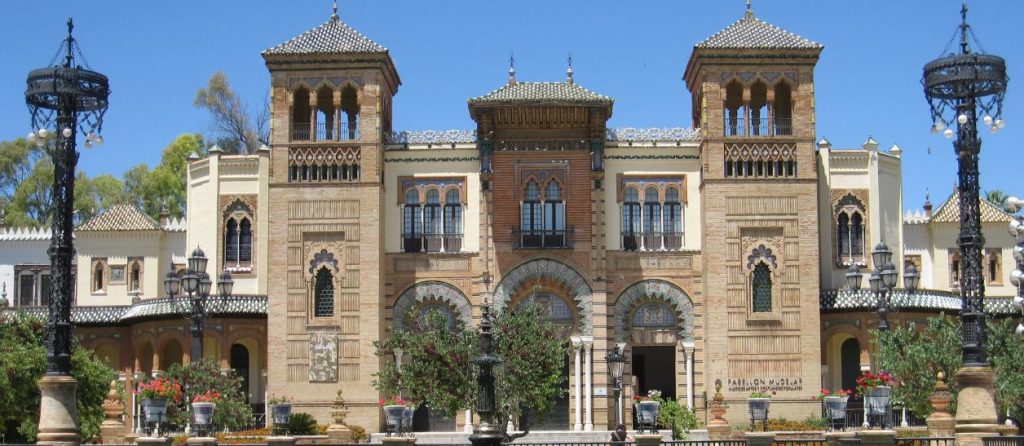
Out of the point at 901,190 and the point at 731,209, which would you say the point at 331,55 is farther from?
the point at 901,190

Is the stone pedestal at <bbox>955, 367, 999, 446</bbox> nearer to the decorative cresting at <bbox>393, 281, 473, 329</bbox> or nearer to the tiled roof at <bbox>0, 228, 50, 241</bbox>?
the decorative cresting at <bbox>393, 281, 473, 329</bbox>

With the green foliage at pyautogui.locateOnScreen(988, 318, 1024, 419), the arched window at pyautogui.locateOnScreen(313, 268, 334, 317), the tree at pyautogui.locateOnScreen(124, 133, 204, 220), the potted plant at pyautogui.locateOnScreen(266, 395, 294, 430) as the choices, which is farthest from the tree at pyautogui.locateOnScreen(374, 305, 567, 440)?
the tree at pyautogui.locateOnScreen(124, 133, 204, 220)

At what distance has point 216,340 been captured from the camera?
43000 mm

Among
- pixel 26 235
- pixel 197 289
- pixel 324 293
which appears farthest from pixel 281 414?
pixel 26 235

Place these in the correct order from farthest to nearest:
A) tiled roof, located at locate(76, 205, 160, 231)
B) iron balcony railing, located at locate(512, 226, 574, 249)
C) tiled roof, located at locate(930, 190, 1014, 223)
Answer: tiled roof, located at locate(76, 205, 160, 231)
tiled roof, located at locate(930, 190, 1014, 223)
iron balcony railing, located at locate(512, 226, 574, 249)

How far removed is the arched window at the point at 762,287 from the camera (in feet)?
135

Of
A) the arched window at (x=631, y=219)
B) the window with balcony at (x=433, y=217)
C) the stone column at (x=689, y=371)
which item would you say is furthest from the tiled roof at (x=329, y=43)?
the stone column at (x=689, y=371)

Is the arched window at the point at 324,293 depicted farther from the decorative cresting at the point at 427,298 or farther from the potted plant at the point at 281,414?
the potted plant at the point at 281,414

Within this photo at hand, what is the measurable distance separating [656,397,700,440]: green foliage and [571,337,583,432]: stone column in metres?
2.77

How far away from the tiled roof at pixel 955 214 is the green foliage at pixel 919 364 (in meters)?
13.6

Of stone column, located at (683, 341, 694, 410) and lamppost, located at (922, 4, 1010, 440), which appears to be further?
stone column, located at (683, 341, 694, 410)

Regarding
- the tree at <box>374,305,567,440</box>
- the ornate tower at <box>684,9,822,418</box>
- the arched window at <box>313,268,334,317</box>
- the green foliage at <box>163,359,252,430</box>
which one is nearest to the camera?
the green foliage at <box>163,359,252,430</box>

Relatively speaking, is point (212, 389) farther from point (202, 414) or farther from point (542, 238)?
point (542, 238)

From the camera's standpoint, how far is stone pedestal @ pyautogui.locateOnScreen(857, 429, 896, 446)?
2512cm
